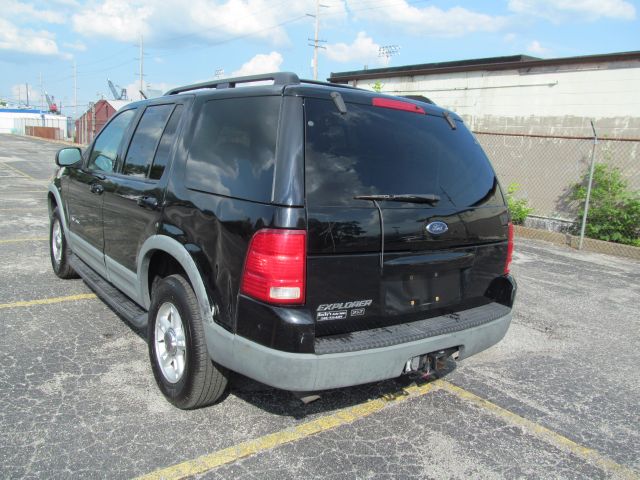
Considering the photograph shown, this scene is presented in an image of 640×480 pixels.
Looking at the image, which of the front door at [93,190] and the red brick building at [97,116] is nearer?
the front door at [93,190]

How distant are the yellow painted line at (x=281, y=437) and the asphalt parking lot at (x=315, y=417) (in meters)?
0.01

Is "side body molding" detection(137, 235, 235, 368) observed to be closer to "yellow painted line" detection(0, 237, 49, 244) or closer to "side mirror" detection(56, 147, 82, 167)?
"side mirror" detection(56, 147, 82, 167)

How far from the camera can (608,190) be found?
9.84 meters

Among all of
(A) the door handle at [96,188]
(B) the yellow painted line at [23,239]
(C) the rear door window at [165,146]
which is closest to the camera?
(C) the rear door window at [165,146]

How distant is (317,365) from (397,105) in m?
1.63

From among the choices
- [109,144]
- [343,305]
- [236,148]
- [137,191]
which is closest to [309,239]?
[343,305]

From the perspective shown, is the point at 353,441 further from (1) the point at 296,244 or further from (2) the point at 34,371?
(2) the point at 34,371

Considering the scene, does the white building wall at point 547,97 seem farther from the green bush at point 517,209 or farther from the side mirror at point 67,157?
the side mirror at point 67,157

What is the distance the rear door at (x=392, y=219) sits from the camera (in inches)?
100

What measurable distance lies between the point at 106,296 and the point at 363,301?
7.82 feet

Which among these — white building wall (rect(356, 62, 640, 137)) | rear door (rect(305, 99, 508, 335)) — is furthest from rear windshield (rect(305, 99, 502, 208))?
white building wall (rect(356, 62, 640, 137))

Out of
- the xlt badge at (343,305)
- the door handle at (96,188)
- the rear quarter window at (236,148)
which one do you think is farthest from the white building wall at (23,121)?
the xlt badge at (343,305)

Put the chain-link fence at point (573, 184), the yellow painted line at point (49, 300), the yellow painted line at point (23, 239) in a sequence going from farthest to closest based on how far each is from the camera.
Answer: the chain-link fence at point (573, 184) → the yellow painted line at point (23, 239) → the yellow painted line at point (49, 300)

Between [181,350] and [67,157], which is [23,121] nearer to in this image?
[67,157]
